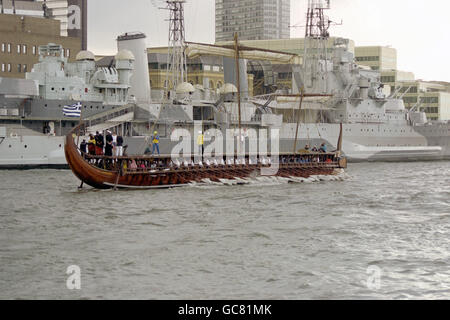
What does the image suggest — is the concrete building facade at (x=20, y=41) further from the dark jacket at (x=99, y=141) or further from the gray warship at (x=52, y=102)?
the dark jacket at (x=99, y=141)

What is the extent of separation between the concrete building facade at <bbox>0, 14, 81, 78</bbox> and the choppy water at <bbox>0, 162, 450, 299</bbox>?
62.1 m

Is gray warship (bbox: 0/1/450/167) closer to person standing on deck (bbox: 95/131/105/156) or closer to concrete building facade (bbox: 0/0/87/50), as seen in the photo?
person standing on deck (bbox: 95/131/105/156)

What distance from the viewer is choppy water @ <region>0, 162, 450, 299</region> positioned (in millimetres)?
17438

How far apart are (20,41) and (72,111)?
39.9m

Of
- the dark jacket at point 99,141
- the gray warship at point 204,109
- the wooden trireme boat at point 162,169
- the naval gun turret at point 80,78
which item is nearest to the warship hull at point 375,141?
the gray warship at point 204,109

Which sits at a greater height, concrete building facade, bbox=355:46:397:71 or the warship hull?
concrete building facade, bbox=355:46:397:71

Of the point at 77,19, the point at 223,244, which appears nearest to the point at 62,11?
the point at 77,19

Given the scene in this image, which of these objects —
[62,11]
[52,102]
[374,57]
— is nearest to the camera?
[52,102]

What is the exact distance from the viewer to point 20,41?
97688 millimetres

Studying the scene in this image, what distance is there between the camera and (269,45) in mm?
141625

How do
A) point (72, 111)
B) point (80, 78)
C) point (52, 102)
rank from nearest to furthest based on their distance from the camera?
point (52, 102) < point (72, 111) < point (80, 78)

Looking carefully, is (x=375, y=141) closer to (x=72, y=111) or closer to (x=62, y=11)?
(x=72, y=111)

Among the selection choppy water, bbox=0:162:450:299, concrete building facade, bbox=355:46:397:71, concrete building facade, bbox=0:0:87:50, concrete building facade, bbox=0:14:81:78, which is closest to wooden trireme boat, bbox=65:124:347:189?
choppy water, bbox=0:162:450:299
